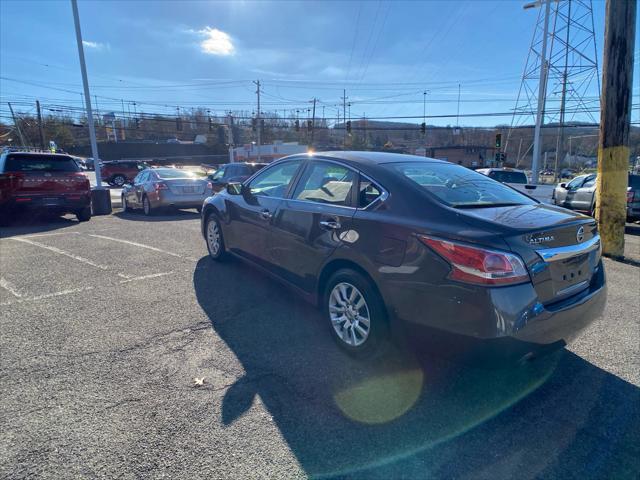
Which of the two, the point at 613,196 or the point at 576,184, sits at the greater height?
the point at 613,196

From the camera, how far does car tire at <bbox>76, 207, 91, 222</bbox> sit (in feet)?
33.1

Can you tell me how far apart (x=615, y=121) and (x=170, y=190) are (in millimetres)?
10312

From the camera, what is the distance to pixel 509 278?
89.0 inches

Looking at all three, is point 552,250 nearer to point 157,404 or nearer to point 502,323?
point 502,323

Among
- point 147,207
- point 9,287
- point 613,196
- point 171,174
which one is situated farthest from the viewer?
point 171,174

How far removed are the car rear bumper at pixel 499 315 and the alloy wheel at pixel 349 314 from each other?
390mm

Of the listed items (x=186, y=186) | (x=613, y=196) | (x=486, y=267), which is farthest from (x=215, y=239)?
(x=613, y=196)

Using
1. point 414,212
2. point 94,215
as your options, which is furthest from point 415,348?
point 94,215

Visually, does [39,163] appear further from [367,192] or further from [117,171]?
[117,171]

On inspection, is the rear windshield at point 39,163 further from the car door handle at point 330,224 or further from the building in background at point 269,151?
the building in background at point 269,151

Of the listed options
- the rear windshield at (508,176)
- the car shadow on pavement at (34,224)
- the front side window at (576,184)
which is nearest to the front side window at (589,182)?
the front side window at (576,184)

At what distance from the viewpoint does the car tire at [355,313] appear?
2824 mm

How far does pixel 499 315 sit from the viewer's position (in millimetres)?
2225

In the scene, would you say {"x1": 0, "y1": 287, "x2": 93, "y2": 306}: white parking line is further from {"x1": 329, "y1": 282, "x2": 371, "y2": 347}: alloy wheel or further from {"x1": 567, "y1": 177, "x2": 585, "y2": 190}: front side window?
{"x1": 567, "y1": 177, "x2": 585, "y2": 190}: front side window
